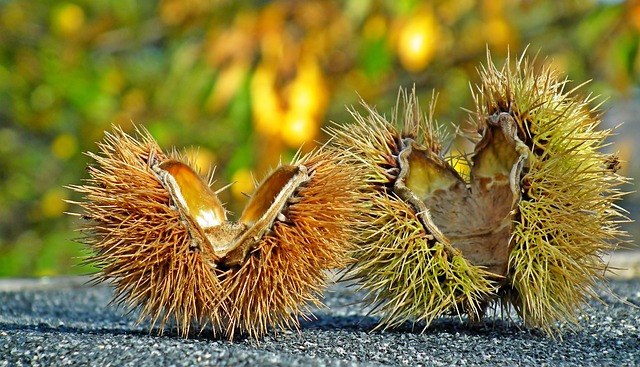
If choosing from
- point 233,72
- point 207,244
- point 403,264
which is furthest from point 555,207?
point 233,72

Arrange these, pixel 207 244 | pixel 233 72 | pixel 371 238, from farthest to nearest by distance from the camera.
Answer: pixel 233 72 → pixel 371 238 → pixel 207 244

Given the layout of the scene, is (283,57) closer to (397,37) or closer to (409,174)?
(397,37)

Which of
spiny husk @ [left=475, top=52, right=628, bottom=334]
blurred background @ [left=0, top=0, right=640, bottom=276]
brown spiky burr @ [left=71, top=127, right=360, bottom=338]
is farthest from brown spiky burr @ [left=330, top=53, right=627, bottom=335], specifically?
blurred background @ [left=0, top=0, right=640, bottom=276]

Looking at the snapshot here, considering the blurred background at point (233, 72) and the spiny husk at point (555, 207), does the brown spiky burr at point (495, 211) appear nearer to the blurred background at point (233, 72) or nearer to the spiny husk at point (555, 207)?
the spiny husk at point (555, 207)

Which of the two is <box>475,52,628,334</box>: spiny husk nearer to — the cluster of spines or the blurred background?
the cluster of spines

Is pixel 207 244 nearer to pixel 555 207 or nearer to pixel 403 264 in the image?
pixel 403 264

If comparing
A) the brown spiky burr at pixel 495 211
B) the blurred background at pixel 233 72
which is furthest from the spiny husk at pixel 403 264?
the blurred background at pixel 233 72

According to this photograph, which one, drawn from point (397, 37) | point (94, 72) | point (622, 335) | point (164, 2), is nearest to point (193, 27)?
point (164, 2)
